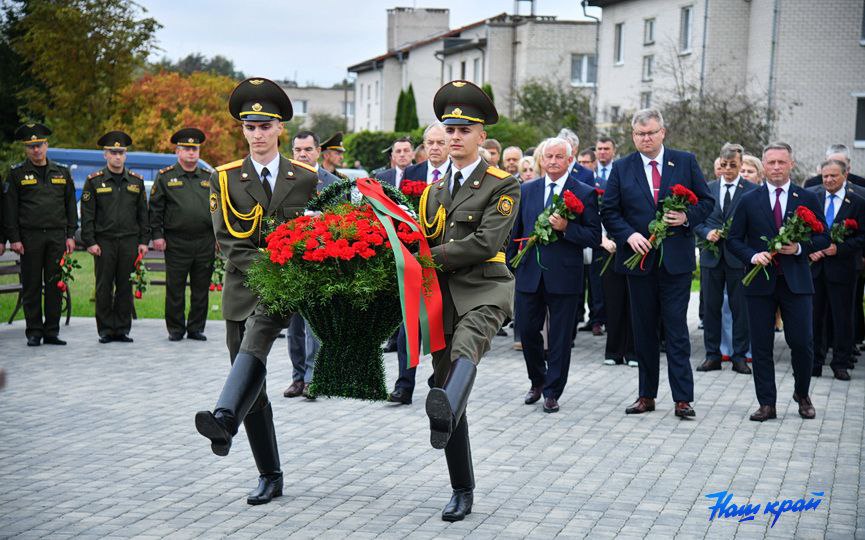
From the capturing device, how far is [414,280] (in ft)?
19.3

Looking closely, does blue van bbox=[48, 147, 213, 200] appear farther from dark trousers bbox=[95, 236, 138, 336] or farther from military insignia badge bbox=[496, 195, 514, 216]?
military insignia badge bbox=[496, 195, 514, 216]

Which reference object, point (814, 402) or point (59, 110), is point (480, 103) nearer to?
point (814, 402)

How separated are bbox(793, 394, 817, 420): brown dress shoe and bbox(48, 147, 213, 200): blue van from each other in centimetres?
2459

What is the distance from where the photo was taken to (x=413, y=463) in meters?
7.64

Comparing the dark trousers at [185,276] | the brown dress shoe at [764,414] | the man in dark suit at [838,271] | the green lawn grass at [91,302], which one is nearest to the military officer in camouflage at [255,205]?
the brown dress shoe at [764,414]

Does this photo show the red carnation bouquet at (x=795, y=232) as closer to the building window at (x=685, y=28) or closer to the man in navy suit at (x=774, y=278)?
the man in navy suit at (x=774, y=278)

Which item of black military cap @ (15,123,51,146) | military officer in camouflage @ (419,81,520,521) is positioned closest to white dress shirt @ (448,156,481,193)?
military officer in camouflage @ (419,81,520,521)

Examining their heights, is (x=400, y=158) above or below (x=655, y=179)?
above

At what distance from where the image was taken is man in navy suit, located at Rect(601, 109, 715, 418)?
30.0 ft

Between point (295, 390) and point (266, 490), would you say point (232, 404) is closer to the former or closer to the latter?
point (266, 490)

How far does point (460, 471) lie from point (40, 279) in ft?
28.1

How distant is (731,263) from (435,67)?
60.9m

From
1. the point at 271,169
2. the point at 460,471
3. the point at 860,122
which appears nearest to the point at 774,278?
the point at 460,471

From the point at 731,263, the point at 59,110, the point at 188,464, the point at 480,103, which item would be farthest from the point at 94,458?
the point at 59,110
